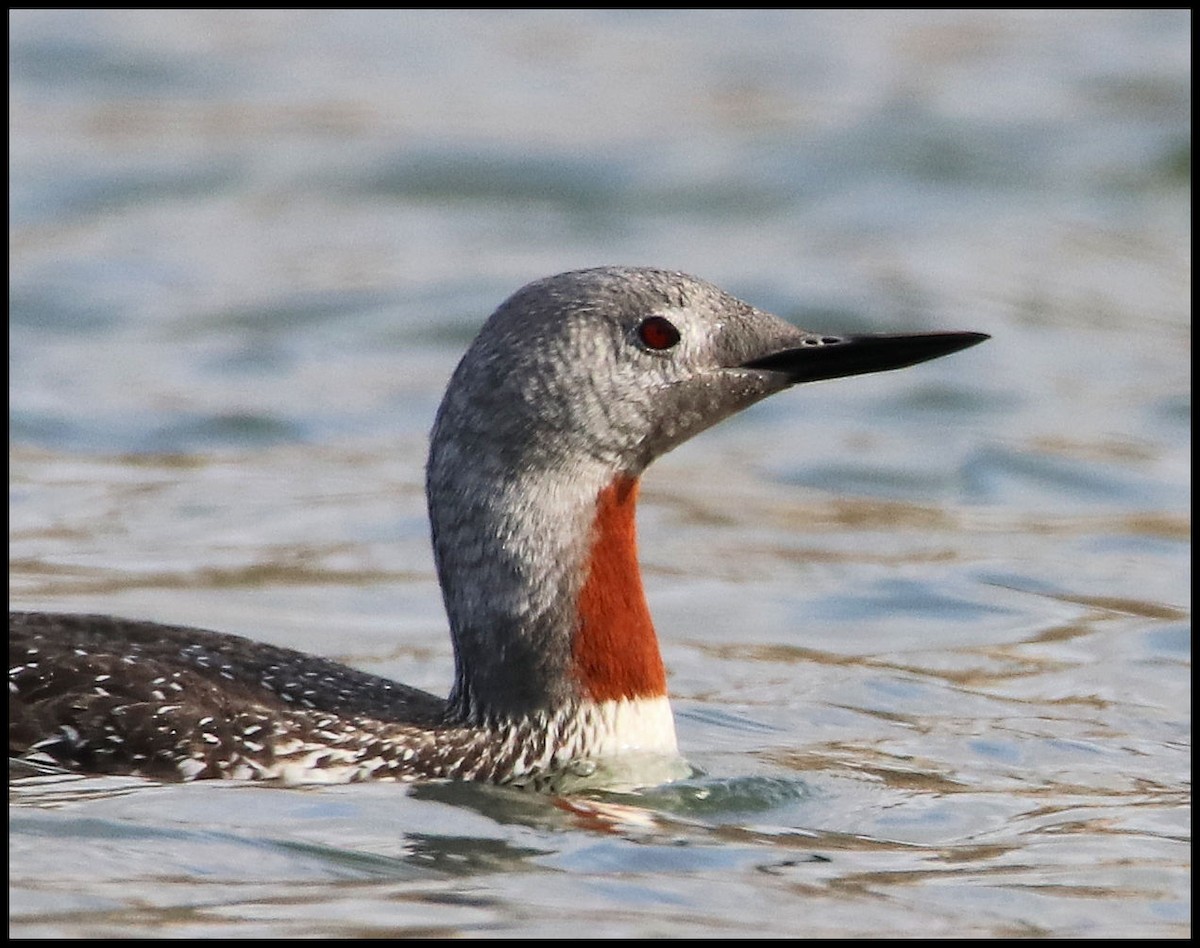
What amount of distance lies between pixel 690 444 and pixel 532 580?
5569mm

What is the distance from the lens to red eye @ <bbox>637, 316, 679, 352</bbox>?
6.55 meters

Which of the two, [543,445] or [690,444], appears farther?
[690,444]

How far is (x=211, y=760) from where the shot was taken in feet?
20.2

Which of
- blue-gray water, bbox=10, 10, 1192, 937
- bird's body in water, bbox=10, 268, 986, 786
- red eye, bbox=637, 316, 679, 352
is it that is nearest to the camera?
blue-gray water, bbox=10, 10, 1192, 937

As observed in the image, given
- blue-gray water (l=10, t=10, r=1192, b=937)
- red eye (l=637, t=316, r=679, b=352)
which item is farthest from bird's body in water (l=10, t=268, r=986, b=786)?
blue-gray water (l=10, t=10, r=1192, b=937)

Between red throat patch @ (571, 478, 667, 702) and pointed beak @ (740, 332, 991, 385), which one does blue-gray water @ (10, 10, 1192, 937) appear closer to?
red throat patch @ (571, 478, 667, 702)

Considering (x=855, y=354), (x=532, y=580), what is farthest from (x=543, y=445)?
(x=855, y=354)

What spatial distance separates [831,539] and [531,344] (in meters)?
4.18

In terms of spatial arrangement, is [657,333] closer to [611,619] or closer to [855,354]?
[855,354]

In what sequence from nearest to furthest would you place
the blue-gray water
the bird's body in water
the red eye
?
the blue-gray water < the bird's body in water < the red eye

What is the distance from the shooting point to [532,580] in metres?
6.46

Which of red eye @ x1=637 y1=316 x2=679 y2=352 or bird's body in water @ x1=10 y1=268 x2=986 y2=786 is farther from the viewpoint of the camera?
red eye @ x1=637 y1=316 x2=679 y2=352

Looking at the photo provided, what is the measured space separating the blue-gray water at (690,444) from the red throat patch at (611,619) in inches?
11.9

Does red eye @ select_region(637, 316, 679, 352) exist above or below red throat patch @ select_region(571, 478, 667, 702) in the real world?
above
